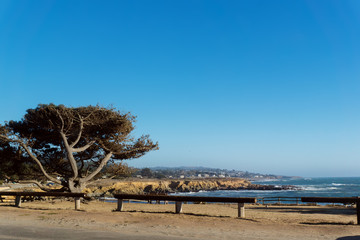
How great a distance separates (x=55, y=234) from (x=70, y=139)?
66.5 feet

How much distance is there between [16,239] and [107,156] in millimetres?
19590

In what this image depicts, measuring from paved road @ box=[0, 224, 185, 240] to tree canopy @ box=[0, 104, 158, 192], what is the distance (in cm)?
1504

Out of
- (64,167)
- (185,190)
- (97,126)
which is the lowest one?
(185,190)

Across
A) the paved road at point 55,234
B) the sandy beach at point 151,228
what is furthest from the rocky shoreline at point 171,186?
the paved road at point 55,234

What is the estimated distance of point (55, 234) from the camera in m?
9.25

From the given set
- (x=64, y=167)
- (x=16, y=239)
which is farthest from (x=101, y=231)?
(x=64, y=167)

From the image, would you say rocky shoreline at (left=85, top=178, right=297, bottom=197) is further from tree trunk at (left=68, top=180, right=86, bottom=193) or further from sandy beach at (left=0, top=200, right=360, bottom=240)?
sandy beach at (left=0, top=200, right=360, bottom=240)

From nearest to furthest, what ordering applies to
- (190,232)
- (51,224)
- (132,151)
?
(190,232)
(51,224)
(132,151)

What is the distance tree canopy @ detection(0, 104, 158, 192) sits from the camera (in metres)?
25.2

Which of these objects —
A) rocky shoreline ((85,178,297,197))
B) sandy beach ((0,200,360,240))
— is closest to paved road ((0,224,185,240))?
sandy beach ((0,200,360,240))

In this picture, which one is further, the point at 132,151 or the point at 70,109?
the point at 132,151

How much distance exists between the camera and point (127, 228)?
10734 mm

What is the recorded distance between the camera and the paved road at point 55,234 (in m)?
8.78

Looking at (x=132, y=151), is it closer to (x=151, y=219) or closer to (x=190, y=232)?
(x=151, y=219)
